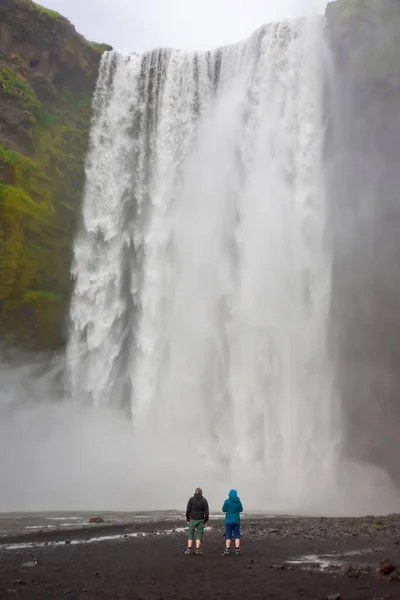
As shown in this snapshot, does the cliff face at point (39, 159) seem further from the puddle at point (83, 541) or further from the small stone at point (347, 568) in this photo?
the small stone at point (347, 568)

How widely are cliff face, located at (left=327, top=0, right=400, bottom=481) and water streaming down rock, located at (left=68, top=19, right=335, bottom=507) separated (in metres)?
0.92

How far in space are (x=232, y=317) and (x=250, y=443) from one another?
19.4 feet

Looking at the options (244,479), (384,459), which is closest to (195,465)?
(244,479)

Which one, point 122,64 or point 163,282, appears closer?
point 163,282

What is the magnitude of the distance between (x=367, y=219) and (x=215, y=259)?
7566 millimetres

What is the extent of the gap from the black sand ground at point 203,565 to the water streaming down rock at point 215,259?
9.67 meters

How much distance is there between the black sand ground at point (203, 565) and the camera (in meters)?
7.66

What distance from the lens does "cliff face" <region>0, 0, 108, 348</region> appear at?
2825 cm

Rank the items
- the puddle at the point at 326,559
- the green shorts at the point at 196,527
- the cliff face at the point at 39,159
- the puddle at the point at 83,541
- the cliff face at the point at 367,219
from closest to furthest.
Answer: the puddle at the point at 326,559, the green shorts at the point at 196,527, the puddle at the point at 83,541, the cliff face at the point at 367,219, the cliff face at the point at 39,159

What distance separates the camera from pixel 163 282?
29.1 m

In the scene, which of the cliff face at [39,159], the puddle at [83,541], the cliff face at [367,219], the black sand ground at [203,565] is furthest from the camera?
the cliff face at [39,159]

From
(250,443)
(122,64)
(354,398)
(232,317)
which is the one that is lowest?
(250,443)

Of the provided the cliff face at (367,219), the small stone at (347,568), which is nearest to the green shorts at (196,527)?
the small stone at (347,568)

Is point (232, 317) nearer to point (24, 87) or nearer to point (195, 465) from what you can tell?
point (195, 465)
